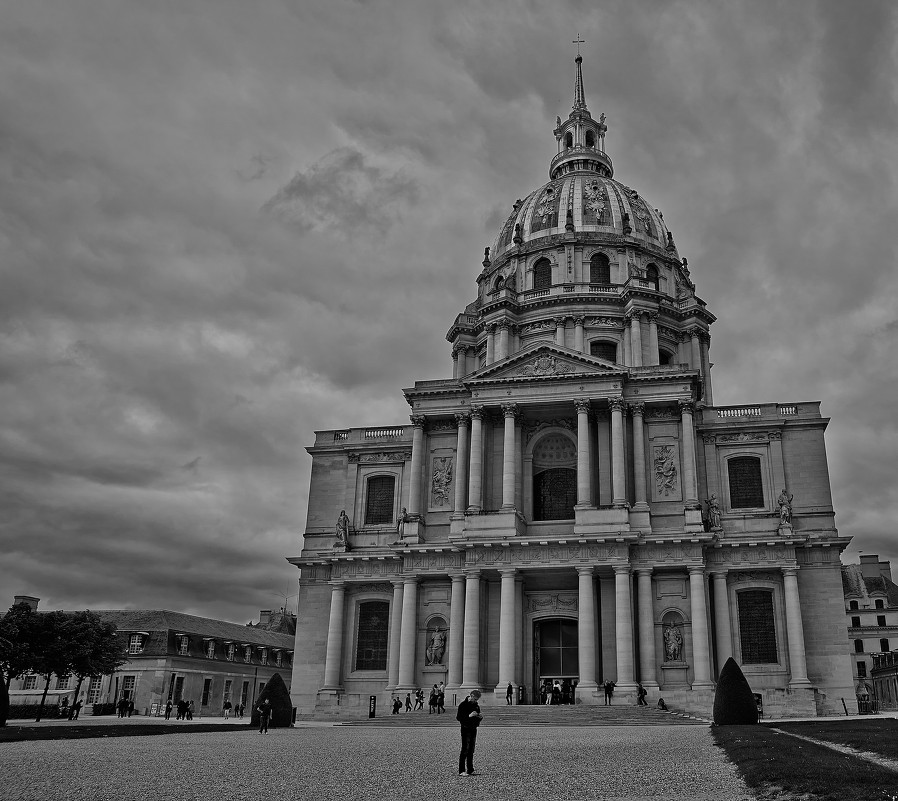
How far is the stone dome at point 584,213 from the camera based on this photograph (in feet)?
226

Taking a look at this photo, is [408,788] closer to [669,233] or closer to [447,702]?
[447,702]

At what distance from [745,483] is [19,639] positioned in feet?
129

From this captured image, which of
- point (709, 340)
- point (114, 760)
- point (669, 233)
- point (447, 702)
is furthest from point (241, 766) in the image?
point (669, 233)

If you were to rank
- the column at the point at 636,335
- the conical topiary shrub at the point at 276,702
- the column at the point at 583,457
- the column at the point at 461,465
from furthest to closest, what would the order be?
the column at the point at 636,335
the column at the point at 461,465
the column at the point at 583,457
the conical topiary shrub at the point at 276,702

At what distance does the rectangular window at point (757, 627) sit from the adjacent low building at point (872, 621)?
46736 mm

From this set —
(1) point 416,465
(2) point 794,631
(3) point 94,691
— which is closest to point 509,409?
(1) point 416,465

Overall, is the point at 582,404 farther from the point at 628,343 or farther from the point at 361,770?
the point at 361,770

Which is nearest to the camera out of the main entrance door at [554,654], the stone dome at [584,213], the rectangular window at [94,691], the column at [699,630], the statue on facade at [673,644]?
the column at [699,630]

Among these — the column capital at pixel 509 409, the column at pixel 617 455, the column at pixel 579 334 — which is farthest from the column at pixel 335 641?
the column at pixel 579 334

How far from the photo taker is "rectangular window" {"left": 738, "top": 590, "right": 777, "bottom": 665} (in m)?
45.1

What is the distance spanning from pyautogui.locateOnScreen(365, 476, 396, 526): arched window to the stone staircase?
15.8 m

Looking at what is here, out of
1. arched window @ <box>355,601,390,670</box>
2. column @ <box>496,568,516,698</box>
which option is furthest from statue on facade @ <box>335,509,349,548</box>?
column @ <box>496,568,516,698</box>

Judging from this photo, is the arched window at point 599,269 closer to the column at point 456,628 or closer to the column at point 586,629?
the column at point 586,629

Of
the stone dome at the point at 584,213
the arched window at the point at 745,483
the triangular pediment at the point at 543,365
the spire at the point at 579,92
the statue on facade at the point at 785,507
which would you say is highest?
the spire at the point at 579,92
